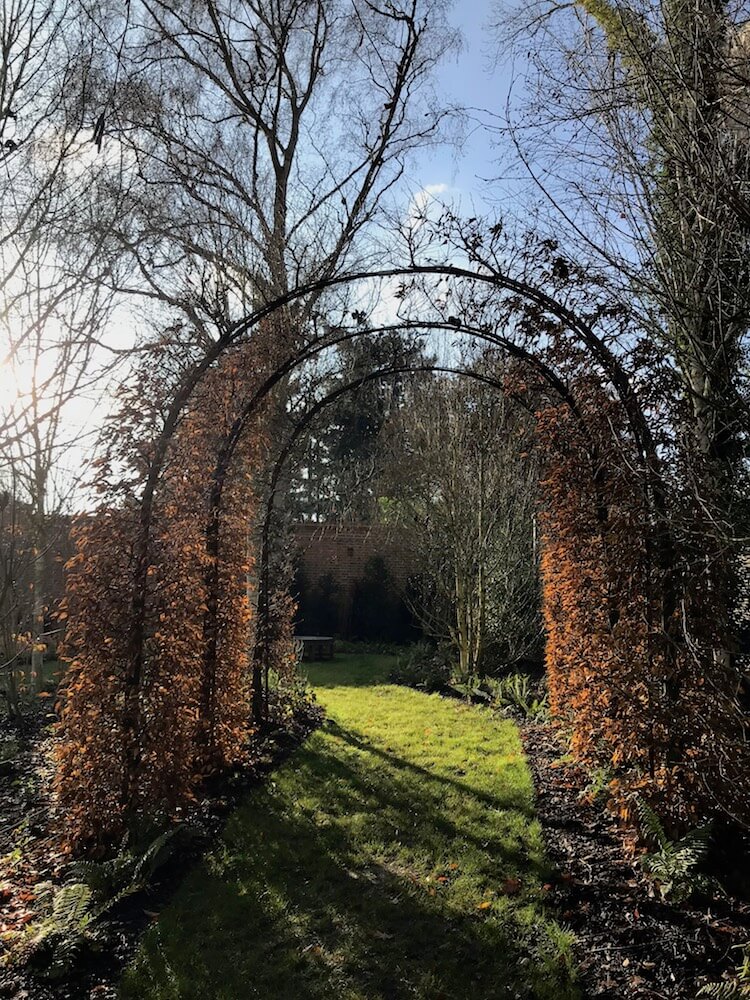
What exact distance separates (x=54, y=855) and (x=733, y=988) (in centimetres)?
366

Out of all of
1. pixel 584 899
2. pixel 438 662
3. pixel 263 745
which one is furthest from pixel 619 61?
pixel 438 662

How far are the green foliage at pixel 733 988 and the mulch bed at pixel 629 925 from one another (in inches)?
3.9

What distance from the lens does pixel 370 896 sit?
3775mm

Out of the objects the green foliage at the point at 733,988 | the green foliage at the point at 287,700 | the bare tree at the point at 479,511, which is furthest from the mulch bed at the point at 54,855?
the bare tree at the point at 479,511

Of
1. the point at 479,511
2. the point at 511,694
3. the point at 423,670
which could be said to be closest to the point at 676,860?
the point at 511,694

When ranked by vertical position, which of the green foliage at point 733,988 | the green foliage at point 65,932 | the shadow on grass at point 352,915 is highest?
the green foliage at point 733,988

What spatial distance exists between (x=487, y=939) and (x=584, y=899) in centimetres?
61

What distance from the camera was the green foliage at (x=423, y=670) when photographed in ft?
34.4

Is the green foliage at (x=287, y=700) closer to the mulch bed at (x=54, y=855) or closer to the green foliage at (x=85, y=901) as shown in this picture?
the mulch bed at (x=54, y=855)

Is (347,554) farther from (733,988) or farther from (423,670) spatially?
(733,988)

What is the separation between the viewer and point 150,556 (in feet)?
14.0

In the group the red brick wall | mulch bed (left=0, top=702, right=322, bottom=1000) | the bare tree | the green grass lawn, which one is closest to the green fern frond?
mulch bed (left=0, top=702, right=322, bottom=1000)

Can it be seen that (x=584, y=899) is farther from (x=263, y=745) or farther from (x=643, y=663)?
(x=263, y=745)

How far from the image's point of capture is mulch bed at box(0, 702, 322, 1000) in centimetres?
293
